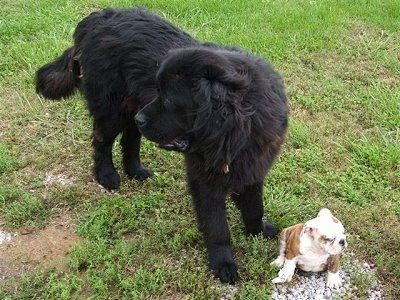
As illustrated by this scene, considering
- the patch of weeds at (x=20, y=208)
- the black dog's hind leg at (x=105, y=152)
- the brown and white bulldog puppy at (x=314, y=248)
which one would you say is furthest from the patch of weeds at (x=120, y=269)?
the brown and white bulldog puppy at (x=314, y=248)

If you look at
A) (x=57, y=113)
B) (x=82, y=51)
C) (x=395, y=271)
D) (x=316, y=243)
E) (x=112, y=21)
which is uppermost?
(x=112, y=21)

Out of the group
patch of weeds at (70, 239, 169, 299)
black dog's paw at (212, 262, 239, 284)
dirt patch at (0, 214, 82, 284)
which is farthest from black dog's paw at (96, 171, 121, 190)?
black dog's paw at (212, 262, 239, 284)

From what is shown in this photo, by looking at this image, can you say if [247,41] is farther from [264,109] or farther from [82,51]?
[264,109]

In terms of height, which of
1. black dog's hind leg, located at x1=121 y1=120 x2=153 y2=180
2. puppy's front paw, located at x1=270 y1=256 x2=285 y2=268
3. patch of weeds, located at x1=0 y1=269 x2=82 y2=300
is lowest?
patch of weeds, located at x1=0 y1=269 x2=82 y2=300

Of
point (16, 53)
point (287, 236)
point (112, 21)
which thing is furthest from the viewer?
point (16, 53)

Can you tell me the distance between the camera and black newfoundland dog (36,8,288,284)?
243 cm

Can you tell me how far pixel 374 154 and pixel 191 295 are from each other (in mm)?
1888

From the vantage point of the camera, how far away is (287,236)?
3.00 m

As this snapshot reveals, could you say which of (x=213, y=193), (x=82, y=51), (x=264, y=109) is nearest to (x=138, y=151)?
(x=82, y=51)

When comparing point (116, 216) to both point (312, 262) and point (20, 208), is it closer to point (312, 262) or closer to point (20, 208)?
point (20, 208)

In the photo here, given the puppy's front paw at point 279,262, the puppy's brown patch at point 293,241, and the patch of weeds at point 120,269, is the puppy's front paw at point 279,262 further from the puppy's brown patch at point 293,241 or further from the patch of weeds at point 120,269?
the patch of weeds at point 120,269

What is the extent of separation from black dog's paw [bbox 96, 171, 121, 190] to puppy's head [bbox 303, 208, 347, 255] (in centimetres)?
154

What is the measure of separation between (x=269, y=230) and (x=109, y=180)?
1.22 metres

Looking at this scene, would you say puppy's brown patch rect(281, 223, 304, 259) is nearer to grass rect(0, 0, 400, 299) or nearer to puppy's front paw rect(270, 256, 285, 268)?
puppy's front paw rect(270, 256, 285, 268)
